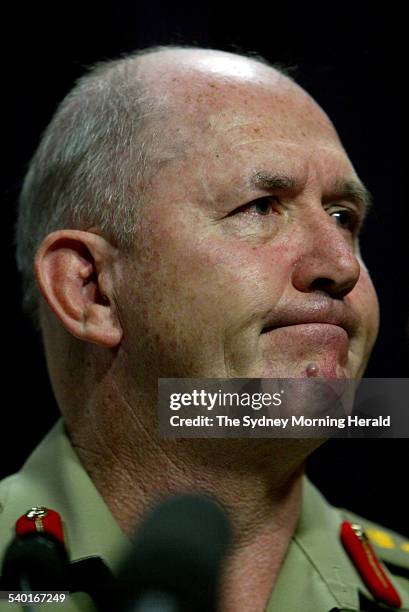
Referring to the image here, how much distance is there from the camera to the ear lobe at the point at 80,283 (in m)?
1.17

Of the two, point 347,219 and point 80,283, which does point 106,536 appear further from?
point 347,219

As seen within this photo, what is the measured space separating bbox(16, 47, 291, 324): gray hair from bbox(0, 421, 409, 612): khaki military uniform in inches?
11.0

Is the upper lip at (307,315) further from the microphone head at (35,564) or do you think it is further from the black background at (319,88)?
the microphone head at (35,564)

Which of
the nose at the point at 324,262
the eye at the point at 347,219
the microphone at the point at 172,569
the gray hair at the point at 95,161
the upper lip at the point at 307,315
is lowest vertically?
the microphone at the point at 172,569

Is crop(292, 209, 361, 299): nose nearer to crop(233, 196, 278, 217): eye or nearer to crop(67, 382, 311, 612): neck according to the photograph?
crop(233, 196, 278, 217): eye

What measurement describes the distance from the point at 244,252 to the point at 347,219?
0.20m

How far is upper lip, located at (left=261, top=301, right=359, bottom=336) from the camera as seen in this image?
3.54 feet

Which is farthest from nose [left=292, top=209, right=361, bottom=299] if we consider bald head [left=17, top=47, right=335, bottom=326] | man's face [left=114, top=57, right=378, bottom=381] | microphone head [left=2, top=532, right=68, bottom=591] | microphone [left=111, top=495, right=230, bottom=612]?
microphone head [left=2, top=532, right=68, bottom=591]

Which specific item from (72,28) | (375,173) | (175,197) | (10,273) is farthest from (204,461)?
(72,28)

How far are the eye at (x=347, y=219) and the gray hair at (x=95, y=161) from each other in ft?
0.69

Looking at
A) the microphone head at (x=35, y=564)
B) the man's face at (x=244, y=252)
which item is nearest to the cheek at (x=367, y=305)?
the man's face at (x=244, y=252)

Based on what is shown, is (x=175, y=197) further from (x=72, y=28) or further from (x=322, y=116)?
(x=72, y=28)

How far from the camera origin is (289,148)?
3.83ft

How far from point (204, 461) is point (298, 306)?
0.77 feet
